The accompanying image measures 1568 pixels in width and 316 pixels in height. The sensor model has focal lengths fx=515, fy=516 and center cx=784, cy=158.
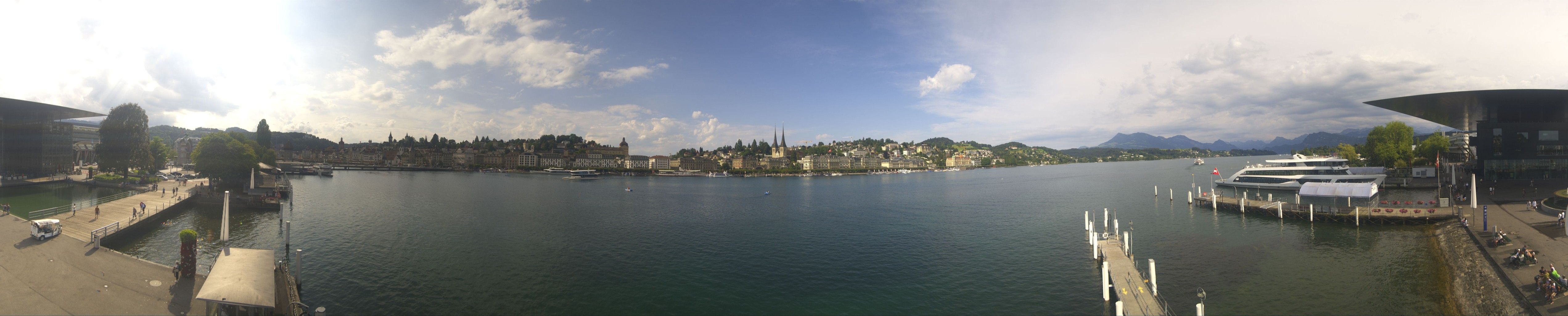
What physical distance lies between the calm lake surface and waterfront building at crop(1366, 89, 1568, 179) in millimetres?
4851

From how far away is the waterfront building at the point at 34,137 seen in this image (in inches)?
1673

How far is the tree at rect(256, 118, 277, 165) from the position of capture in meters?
68.9

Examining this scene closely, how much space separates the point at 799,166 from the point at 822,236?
134 metres

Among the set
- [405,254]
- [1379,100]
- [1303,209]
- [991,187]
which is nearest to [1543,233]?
[1303,209]

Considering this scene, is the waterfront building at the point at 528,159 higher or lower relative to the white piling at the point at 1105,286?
higher

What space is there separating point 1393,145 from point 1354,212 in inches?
1560

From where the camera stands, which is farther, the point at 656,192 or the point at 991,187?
the point at 991,187

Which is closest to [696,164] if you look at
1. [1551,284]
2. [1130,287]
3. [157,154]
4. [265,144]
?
[265,144]

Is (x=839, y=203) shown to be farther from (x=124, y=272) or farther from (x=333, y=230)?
(x=124, y=272)

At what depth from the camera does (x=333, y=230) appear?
2888cm

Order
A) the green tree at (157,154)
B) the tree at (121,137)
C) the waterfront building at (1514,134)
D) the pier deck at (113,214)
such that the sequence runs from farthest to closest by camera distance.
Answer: the green tree at (157,154) → the tree at (121,137) → the waterfront building at (1514,134) → the pier deck at (113,214)

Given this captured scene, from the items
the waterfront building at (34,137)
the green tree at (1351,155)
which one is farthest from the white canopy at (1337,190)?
the waterfront building at (34,137)

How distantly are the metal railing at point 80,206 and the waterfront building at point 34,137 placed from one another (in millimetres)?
12667

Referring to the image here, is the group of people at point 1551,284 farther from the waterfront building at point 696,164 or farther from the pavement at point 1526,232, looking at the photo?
the waterfront building at point 696,164
